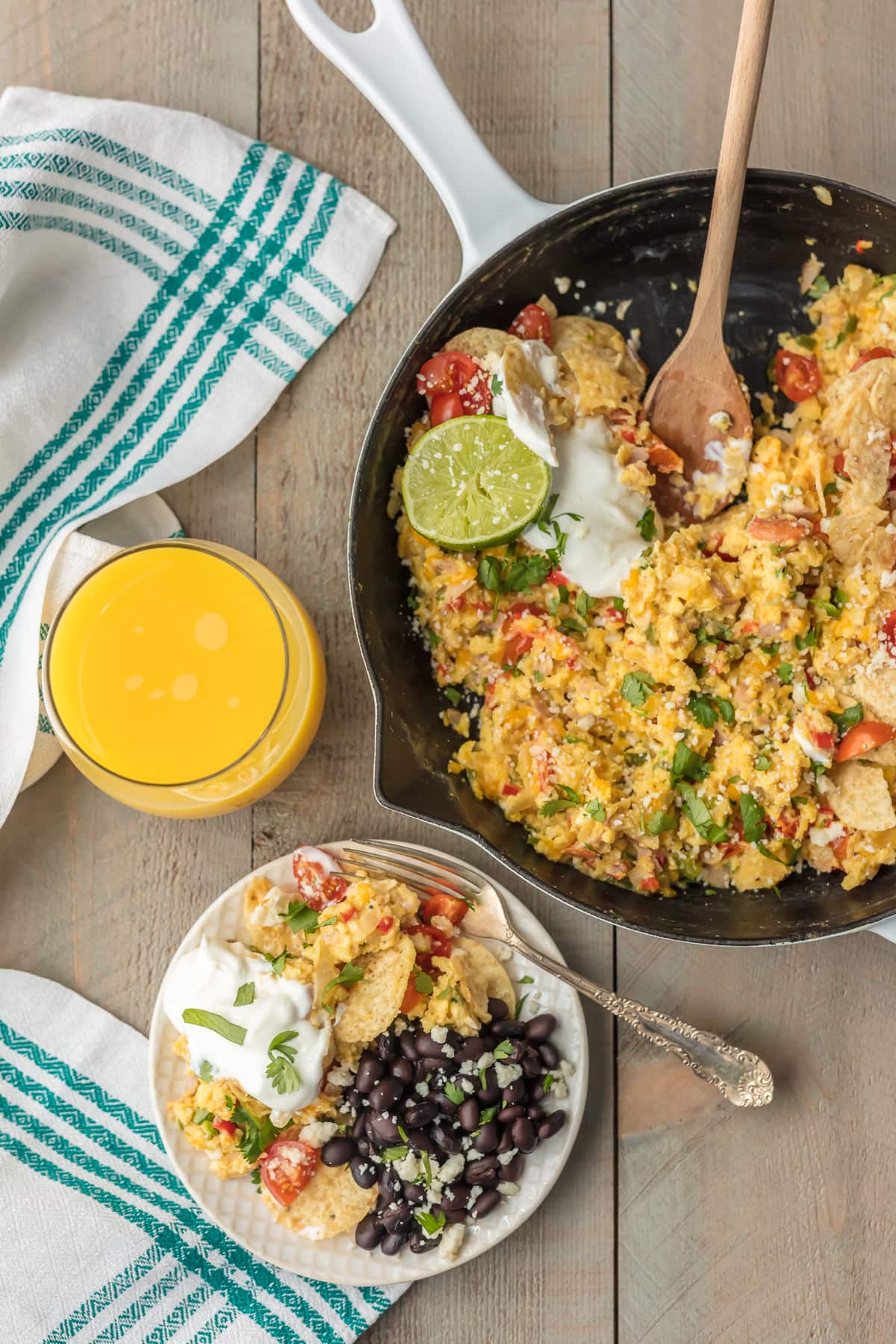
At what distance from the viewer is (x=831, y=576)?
2316mm

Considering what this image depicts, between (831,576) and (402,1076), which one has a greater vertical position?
(831,576)

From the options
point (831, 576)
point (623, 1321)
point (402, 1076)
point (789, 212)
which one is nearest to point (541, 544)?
point (831, 576)

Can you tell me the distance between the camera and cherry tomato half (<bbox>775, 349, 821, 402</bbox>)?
2.46 m

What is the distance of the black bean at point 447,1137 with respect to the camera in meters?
2.42

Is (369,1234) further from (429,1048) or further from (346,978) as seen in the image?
(346,978)

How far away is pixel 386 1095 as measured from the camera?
240 centimetres

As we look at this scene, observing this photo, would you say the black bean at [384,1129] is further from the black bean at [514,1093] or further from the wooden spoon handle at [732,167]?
the wooden spoon handle at [732,167]

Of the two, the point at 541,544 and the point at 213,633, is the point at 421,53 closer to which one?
the point at 541,544

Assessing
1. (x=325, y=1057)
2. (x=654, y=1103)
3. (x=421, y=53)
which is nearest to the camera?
(x=421, y=53)

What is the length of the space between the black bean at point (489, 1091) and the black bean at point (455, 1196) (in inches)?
7.4

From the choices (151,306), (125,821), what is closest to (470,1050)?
(125,821)

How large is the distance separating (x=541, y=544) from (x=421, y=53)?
102 cm

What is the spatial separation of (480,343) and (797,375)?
27.8 inches

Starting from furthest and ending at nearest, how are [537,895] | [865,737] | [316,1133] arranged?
[537,895] → [316,1133] → [865,737]
